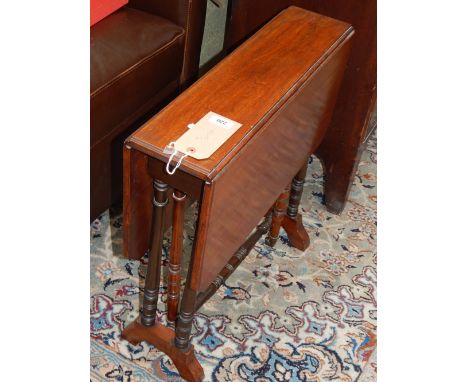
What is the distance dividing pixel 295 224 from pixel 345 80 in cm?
51

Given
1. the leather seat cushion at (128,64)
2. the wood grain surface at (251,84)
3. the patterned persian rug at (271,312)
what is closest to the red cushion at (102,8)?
the leather seat cushion at (128,64)

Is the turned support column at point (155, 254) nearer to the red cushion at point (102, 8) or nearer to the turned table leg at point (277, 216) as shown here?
the turned table leg at point (277, 216)

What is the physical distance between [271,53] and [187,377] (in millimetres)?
923

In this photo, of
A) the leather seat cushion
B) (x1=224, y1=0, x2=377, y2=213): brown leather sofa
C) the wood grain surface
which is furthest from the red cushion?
the wood grain surface

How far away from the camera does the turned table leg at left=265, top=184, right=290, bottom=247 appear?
192 cm

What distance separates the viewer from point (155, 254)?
4.87 ft

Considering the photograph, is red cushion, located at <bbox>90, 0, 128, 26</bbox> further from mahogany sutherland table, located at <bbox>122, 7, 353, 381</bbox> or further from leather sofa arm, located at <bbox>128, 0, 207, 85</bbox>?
mahogany sutherland table, located at <bbox>122, 7, 353, 381</bbox>

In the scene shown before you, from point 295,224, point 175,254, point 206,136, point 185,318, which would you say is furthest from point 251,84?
point 295,224

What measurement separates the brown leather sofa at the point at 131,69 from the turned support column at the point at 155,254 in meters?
0.42

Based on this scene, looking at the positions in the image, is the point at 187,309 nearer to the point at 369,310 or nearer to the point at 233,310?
the point at 233,310

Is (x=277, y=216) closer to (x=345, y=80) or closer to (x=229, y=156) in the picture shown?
(x=345, y=80)

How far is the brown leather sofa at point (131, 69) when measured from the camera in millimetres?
1732

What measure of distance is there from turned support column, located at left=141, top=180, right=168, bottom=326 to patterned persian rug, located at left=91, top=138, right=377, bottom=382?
0.18m

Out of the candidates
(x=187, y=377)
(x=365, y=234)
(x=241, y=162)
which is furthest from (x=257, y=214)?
(x=365, y=234)
